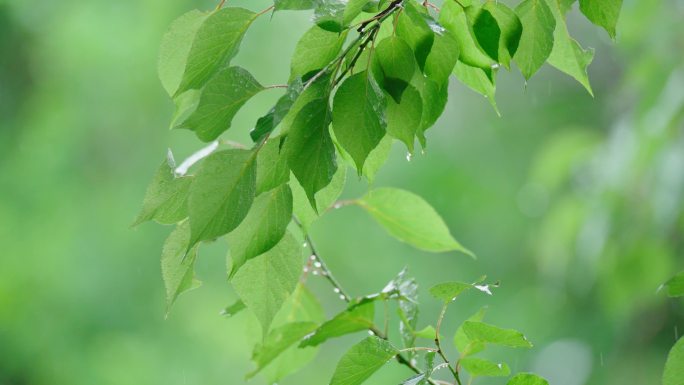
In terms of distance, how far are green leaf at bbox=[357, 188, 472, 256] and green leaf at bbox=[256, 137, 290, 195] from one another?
0.55 ft

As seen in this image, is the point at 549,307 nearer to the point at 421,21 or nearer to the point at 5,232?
the point at 5,232

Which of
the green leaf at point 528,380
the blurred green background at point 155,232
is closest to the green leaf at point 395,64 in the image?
the green leaf at point 528,380

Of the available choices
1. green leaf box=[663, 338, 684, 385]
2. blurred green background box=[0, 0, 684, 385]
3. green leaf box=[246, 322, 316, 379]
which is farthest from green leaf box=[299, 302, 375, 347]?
blurred green background box=[0, 0, 684, 385]

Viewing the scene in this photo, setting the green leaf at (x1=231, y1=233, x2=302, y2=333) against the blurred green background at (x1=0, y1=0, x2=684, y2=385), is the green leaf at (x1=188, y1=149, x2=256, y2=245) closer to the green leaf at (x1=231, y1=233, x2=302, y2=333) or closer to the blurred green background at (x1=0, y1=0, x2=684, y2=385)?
the green leaf at (x1=231, y1=233, x2=302, y2=333)

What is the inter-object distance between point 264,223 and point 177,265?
36mm

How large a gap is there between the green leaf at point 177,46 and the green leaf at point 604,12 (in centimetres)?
14

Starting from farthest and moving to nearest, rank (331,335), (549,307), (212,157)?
(549,307) → (331,335) → (212,157)

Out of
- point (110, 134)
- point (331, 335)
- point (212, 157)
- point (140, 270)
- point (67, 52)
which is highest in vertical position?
point (212, 157)

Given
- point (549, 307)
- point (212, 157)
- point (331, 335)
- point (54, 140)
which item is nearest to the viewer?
point (212, 157)

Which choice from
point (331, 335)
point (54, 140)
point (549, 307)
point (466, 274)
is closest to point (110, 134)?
point (54, 140)

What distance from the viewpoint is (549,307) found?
2.75 meters

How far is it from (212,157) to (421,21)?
0.08 m

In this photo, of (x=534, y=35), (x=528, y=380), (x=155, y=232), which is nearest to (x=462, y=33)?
(x=534, y=35)

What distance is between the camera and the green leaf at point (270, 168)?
293mm
